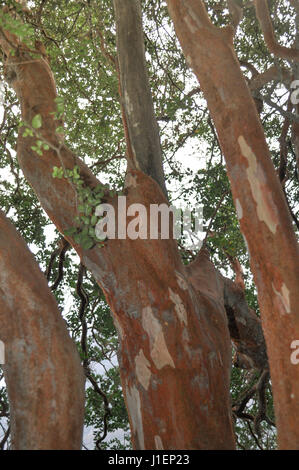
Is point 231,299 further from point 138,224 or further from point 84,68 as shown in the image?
point 84,68

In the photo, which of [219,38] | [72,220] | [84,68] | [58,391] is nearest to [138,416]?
[58,391]

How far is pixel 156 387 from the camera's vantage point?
256cm

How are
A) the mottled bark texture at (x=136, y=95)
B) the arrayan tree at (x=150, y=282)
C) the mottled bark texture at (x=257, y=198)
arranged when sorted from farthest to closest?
the mottled bark texture at (x=136, y=95)
the arrayan tree at (x=150, y=282)
the mottled bark texture at (x=257, y=198)

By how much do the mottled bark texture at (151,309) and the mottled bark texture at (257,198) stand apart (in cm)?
45

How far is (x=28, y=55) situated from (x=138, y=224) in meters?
1.92

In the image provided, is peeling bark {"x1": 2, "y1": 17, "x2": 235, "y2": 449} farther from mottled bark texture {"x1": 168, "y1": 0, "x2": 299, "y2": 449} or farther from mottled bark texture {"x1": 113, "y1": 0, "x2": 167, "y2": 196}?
mottled bark texture {"x1": 168, "y1": 0, "x2": 299, "y2": 449}

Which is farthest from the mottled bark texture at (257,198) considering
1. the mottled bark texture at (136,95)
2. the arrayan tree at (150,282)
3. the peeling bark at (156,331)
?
the mottled bark texture at (136,95)

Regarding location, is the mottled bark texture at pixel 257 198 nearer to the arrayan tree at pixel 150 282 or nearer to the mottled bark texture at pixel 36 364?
the arrayan tree at pixel 150 282

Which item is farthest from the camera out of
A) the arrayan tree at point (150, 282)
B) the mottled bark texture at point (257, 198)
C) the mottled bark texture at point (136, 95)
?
the mottled bark texture at point (136, 95)

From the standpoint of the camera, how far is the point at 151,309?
2764 mm

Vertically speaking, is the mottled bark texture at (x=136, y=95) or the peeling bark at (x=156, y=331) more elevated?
the mottled bark texture at (x=136, y=95)

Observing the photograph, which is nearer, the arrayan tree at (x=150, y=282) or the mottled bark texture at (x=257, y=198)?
the mottled bark texture at (x=257, y=198)

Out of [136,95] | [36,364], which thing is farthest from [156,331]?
[136,95]

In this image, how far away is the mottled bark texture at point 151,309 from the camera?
253 centimetres
